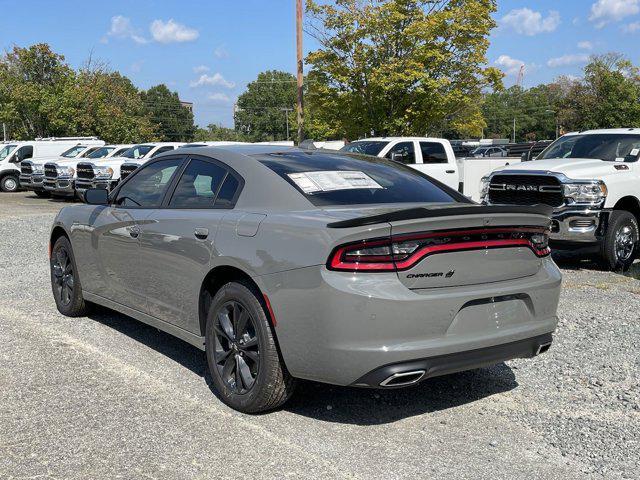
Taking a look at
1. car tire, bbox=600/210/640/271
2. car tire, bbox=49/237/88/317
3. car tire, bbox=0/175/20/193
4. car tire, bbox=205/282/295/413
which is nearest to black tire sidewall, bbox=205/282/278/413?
car tire, bbox=205/282/295/413

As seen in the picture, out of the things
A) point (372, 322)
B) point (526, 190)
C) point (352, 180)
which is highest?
point (352, 180)

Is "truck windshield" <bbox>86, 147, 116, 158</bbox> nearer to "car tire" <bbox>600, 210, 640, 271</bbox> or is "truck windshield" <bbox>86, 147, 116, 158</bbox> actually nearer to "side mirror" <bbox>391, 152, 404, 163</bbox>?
"side mirror" <bbox>391, 152, 404, 163</bbox>

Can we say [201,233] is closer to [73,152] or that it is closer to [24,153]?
[73,152]

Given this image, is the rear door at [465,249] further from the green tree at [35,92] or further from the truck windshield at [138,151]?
the green tree at [35,92]

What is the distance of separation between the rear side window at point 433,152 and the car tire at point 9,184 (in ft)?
62.2

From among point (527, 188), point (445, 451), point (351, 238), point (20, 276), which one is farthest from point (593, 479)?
point (20, 276)

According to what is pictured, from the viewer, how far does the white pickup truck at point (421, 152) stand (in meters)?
15.5

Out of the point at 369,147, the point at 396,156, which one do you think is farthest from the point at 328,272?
the point at 369,147

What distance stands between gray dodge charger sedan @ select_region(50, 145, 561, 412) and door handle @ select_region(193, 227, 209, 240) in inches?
0.4

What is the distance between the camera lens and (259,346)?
391cm

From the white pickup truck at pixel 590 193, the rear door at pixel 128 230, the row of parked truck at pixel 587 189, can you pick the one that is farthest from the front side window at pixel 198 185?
the white pickup truck at pixel 590 193

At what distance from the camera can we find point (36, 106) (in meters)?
43.2

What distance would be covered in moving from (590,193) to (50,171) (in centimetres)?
1903

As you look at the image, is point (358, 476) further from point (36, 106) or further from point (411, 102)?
point (36, 106)
